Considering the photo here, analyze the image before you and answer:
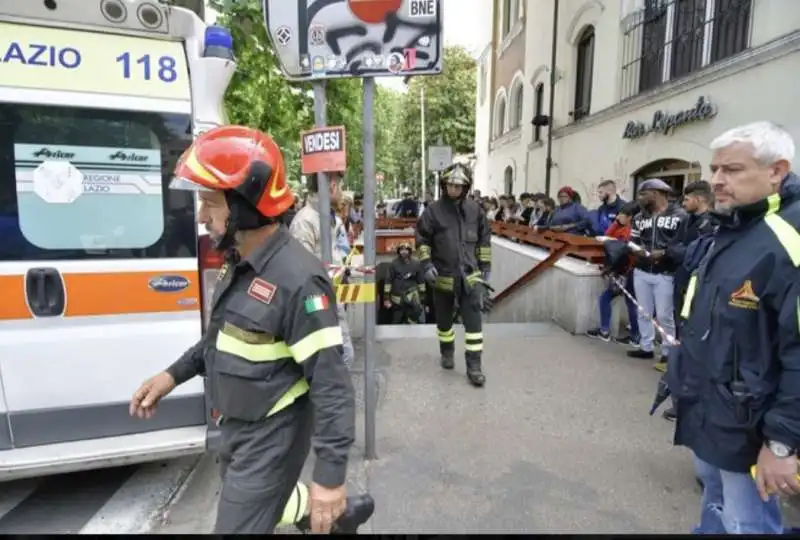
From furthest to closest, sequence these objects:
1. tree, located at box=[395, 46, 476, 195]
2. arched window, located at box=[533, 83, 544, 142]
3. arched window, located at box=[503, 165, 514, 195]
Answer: tree, located at box=[395, 46, 476, 195], arched window, located at box=[503, 165, 514, 195], arched window, located at box=[533, 83, 544, 142]

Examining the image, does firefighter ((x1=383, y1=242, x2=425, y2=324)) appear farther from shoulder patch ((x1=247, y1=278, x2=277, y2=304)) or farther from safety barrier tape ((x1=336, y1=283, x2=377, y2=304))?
shoulder patch ((x1=247, y1=278, x2=277, y2=304))

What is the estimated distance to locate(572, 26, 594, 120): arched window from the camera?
13.2 m

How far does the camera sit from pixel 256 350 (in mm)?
1784

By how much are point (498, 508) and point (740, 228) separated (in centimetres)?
195

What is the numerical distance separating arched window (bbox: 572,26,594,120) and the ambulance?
471 inches

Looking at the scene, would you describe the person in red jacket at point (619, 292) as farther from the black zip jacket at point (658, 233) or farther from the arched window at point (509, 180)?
the arched window at point (509, 180)

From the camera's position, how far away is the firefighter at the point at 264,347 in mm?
1744

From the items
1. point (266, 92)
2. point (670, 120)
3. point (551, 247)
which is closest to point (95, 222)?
point (551, 247)

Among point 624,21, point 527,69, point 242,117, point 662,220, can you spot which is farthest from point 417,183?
point 662,220

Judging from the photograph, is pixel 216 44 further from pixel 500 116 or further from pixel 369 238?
pixel 500 116

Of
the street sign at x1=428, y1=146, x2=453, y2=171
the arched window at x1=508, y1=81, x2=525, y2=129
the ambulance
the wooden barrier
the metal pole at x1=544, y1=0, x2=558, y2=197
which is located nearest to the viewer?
the ambulance

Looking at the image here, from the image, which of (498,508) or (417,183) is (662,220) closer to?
(498,508)

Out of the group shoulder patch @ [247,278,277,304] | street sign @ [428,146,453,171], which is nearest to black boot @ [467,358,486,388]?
shoulder patch @ [247,278,277,304]

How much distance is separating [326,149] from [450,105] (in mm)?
33085
